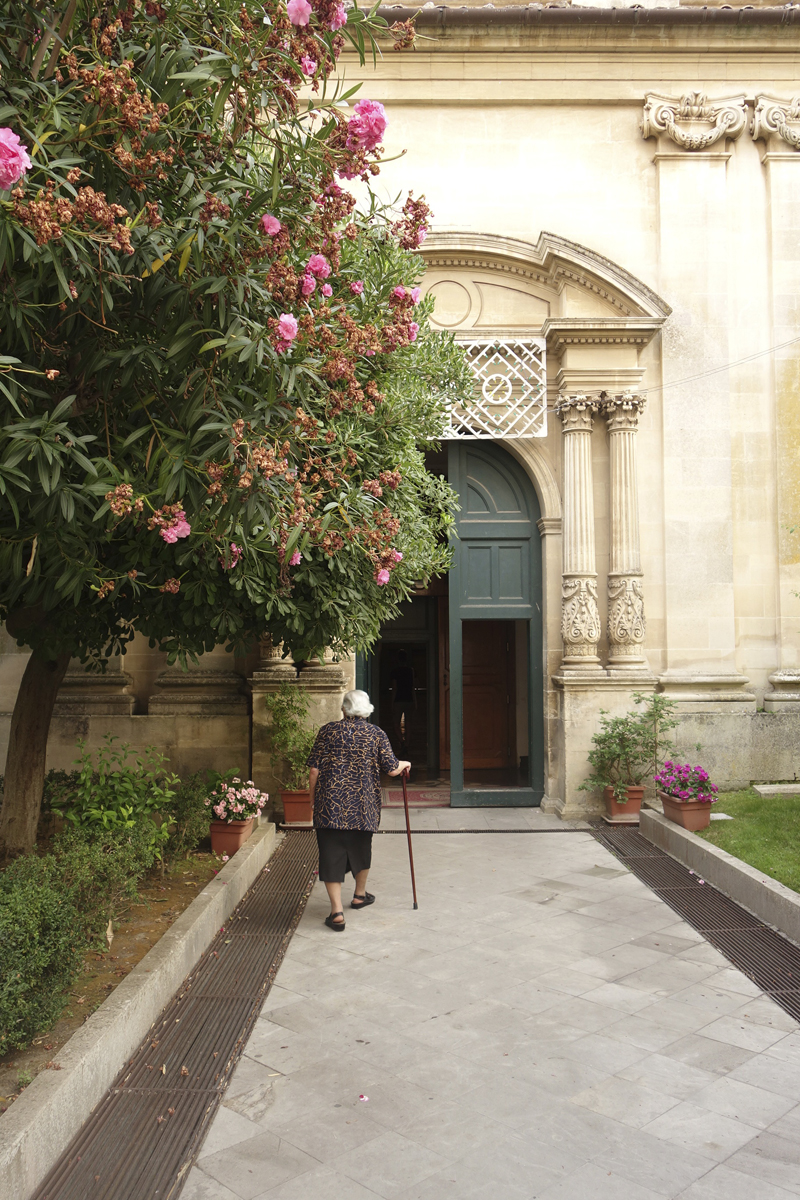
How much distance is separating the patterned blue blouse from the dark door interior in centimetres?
691

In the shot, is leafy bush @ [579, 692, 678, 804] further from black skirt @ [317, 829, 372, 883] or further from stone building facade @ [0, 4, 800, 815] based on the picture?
black skirt @ [317, 829, 372, 883]

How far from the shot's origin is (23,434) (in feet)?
10.2

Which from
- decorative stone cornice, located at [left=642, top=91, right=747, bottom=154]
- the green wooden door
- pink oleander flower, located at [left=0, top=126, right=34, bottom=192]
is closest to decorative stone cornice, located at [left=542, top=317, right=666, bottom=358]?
the green wooden door

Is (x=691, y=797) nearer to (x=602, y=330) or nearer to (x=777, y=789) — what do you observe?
(x=777, y=789)

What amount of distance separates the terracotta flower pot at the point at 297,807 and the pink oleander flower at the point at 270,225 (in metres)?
6.64

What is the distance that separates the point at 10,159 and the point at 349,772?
4.47 metres

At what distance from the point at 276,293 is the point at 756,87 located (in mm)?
10005

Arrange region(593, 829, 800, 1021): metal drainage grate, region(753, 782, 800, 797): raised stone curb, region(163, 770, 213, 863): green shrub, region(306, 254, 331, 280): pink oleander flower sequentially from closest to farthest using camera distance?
region(306, 254, 331, 280): pink oleander flower, region(593, 829, 800, 1021): metal drainage grate, region(163, 770, 213, 863): green shrub, region(753, 782, 800, 797): raised stone curb

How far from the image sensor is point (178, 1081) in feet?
12.5

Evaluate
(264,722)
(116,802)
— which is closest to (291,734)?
(264,722)

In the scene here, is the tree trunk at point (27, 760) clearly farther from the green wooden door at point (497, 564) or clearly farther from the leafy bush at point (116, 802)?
the green wooden door at point (497, 564)

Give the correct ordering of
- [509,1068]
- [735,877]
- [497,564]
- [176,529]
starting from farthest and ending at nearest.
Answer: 1. [497,564]
2. [735,877]
3. [509,1068]
4. [176,529]

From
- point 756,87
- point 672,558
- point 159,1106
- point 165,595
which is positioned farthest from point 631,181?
point 159,1106

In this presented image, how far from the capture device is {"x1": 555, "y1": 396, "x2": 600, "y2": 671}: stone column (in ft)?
32.7
